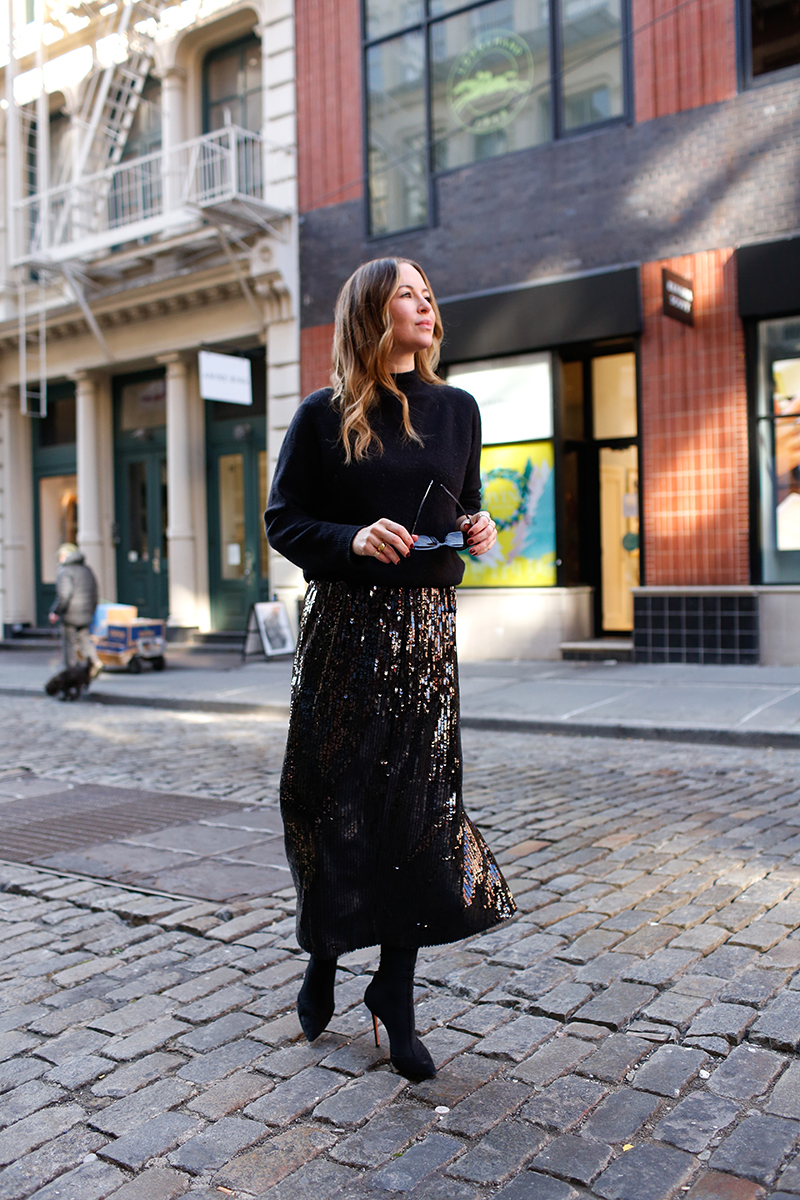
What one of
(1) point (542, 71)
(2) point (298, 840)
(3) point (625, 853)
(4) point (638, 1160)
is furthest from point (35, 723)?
(1) point (542, 71)

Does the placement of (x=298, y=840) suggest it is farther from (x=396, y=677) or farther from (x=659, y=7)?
(x=659, y=7)

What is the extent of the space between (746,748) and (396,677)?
18.8 ft

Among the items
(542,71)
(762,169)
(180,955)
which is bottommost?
(180,955)

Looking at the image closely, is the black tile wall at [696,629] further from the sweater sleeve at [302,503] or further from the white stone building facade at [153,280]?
the sweater sleeve at [302,503]

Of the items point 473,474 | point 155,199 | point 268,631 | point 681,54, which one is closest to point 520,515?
point 268,631

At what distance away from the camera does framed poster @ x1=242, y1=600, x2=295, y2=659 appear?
47.4 feet

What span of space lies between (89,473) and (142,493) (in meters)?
0.99

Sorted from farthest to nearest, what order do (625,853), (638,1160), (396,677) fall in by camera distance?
(625,853) < (396,677) < (638,1160)

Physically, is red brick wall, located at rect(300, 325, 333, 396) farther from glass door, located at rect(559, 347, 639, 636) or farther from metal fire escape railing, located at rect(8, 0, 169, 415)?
metal fire escape railing, located at rect(8, 0, 169, 415)

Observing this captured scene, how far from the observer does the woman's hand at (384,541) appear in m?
2.42

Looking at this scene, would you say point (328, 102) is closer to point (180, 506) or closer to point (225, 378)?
point (225, 378)

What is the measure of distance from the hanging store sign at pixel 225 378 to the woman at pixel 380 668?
12.5m

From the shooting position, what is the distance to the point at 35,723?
10180 mm

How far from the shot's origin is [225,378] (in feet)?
49.9
